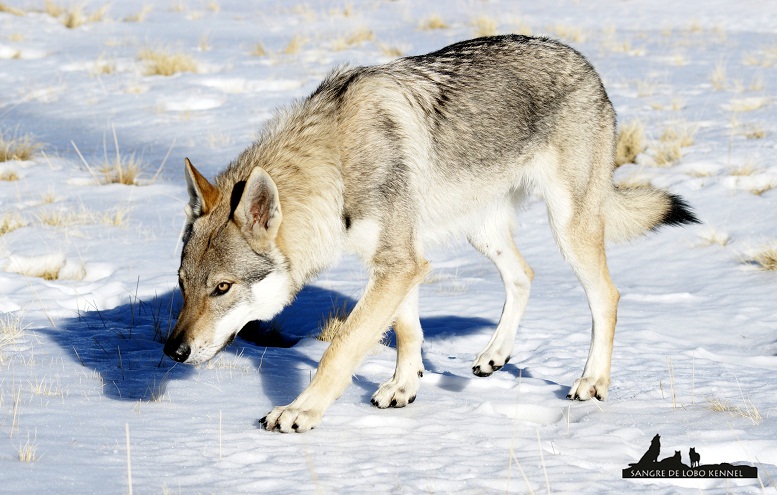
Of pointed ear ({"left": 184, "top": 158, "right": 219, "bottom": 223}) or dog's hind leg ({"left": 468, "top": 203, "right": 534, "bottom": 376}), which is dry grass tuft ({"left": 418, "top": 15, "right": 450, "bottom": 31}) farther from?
pointed ear ({"left": 184, "top": 158, "right": 219, "bottom": 223})

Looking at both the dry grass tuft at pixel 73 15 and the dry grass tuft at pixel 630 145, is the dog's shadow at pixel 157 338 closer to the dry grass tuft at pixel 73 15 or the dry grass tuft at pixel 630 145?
the dry grass tuft at pixel 630 145

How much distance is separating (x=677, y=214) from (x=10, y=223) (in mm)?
4888

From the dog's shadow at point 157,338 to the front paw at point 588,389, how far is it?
1.24 meters

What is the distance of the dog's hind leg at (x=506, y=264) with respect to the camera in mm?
4887

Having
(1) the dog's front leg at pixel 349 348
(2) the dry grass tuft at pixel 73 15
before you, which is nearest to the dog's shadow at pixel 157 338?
(1) the dog's front leg at pixel 349 348

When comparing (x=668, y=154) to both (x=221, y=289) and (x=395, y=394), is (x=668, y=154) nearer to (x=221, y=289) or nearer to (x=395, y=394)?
(x=395, y=394)

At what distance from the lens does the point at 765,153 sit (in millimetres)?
8008

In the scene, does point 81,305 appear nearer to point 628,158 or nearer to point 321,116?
point 321,116

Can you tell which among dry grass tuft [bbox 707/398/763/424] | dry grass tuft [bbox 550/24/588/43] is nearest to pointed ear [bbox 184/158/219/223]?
dry grass tuft [bbox 707/398/763/424]

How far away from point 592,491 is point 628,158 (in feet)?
20.7

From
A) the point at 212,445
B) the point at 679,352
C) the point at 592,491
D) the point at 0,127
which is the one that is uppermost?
the point at 592,491

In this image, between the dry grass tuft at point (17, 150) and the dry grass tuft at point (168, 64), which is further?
the dry grass tuft at point (168, 64)

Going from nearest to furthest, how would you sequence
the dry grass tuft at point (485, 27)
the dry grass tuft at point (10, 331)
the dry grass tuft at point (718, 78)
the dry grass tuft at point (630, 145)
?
the dry grass tuft at point (10, 331) < the dry grass tuft at point (630, 145) < the dry grass tuft at point (718, 78) < the dry grass tuft at point (485, 27)

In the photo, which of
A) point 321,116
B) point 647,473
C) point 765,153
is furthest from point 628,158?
point 647,473
